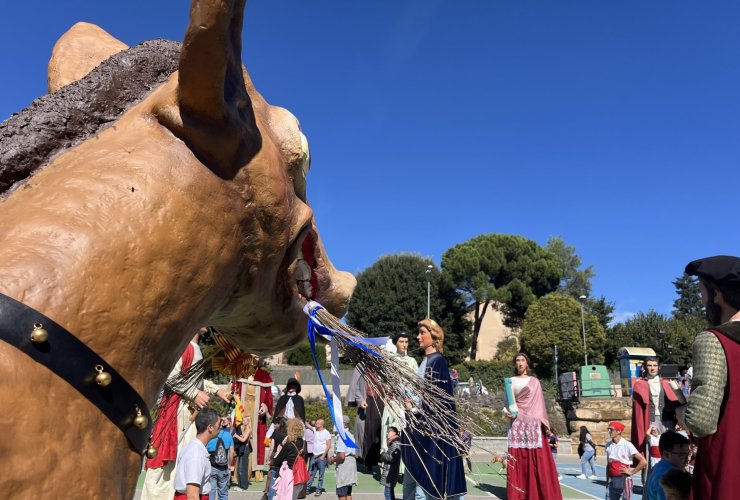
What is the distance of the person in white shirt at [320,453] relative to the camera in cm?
1013

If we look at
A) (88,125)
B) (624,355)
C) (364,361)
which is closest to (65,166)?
(88,125)

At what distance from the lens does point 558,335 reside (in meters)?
44.6

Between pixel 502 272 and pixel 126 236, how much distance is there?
55302 mm

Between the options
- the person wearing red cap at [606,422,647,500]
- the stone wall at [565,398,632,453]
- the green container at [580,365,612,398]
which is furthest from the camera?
the green container at [580,365,612,398]

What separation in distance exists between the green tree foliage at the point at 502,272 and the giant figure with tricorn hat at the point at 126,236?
163 ft

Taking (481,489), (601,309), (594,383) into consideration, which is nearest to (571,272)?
(601,309)

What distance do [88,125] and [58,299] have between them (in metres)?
0.44

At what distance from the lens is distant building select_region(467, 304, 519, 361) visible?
53.0m

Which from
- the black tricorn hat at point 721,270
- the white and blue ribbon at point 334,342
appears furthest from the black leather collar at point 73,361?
the black tricorn hat at point 721,270

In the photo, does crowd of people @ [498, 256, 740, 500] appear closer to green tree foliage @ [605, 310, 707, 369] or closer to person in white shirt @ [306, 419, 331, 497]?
person in white shirt @ [306, 419, 331, 497]

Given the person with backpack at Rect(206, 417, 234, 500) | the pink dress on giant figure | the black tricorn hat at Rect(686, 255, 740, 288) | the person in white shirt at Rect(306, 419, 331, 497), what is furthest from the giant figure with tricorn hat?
the person in white shirt at Rect(306, 419, 331, 497)

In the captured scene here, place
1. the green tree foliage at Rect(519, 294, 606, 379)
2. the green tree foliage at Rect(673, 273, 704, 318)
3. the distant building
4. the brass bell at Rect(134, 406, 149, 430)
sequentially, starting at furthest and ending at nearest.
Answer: the green tree foliage at Rect(673, 273, 704, 318) < the distant building < the green tree foliage at Rect(519, 294, 606, 379) < the brass bell at Rect(134, 406, 149, 430)

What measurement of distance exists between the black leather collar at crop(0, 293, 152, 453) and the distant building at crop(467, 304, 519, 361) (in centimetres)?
5196

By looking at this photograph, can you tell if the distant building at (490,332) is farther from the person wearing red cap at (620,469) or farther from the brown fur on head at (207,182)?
the brown fur on head at (207,182)
